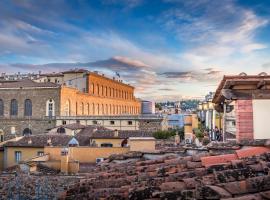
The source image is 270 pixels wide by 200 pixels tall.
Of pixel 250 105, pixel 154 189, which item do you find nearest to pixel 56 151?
pixel 250 105

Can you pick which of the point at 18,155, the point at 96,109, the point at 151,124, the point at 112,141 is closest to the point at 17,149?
the point at 18,155

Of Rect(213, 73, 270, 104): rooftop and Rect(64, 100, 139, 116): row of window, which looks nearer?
Rect(213, 73, 270, 104): rooftop

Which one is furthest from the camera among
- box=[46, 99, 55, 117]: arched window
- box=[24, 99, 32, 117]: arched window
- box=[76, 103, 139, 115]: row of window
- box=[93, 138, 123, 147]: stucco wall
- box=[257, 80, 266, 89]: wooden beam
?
box=[76, 103, 139, 115]: row of window

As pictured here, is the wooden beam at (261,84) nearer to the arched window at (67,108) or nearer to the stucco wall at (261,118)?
the stucco wall at (261,118)

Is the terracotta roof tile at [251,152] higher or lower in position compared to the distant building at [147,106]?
lower

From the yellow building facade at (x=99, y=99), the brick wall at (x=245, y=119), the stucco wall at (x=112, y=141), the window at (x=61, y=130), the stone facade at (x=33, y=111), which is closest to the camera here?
the brick wall at (x=245, y=119)

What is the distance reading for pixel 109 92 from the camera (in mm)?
73188

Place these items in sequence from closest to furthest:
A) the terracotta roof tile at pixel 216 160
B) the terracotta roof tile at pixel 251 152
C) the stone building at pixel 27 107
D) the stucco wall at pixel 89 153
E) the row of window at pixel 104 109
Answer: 1. the terracotta roof tile at pixel 216 160
2. the terracotta roof tile at pixel 251 152
3. the stucco wall at pixel 89 153
4. the stone building at pixel 27 107
5. the row of window at pixel 104 109

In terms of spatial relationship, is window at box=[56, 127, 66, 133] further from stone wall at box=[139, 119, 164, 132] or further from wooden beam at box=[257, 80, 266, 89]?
wooden beam at box=[257, 80, 266, 89]

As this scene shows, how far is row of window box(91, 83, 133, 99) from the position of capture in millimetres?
65781

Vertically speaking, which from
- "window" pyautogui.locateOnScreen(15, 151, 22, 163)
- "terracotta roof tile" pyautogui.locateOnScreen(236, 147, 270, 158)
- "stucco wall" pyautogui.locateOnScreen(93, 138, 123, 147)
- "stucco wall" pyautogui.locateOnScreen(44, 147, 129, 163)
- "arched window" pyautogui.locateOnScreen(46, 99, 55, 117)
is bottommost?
"window" pyautogui.locateOnScreen(15, 151, 22, 163)

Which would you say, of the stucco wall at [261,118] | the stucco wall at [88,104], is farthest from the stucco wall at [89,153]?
the stucco wall at [88,104]

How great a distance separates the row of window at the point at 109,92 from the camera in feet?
216

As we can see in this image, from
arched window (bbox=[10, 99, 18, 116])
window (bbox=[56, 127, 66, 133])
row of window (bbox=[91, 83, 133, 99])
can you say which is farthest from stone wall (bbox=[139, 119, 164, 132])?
row of window (bbox=[91, 83, 133, 99])
